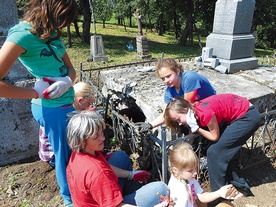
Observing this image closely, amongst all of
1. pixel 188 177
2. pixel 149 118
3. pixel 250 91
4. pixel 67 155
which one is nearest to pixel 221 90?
pixel 250 91

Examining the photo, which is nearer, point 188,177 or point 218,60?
point 188,177

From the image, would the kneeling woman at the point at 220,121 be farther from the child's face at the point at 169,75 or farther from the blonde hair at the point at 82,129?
the blonde hair at the point at 82,129

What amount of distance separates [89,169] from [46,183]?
126 cm

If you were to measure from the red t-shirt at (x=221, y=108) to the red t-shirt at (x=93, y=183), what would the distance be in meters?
1.02

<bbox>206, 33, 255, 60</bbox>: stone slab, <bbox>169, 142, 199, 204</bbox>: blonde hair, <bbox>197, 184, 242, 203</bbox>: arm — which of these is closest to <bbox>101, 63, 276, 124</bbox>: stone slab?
<bbox>206, 33, 255, 60</bbox>: stone slab

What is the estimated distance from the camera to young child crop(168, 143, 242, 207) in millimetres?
1864

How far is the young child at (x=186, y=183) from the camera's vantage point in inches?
73.4

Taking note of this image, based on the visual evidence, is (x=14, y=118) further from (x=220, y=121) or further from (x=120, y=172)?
(x=220, y=121)

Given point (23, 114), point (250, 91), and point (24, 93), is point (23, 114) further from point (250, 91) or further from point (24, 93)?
point (250, 91)

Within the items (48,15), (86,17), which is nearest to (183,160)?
(48,15)

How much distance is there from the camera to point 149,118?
3.35 meters

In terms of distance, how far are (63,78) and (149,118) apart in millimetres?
1654

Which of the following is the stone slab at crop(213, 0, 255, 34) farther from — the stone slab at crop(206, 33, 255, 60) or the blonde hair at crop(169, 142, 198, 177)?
the blonde hair at crop(169, 142, 198, 177)

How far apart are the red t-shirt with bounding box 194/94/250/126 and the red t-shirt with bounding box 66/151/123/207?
40.1 inches
